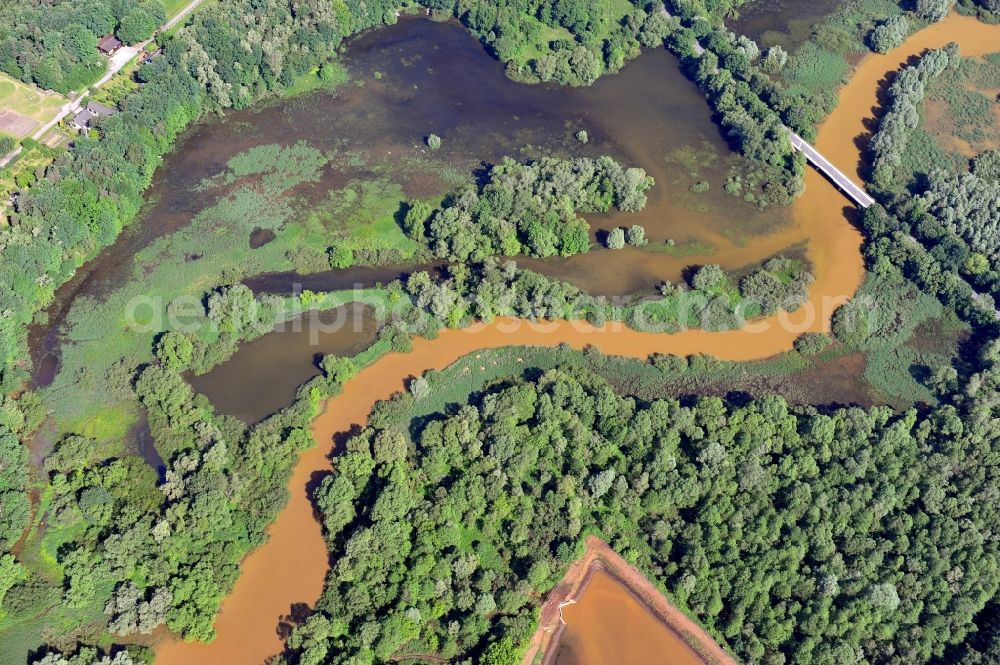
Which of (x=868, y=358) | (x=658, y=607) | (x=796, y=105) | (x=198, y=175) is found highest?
(x=796, y=105)

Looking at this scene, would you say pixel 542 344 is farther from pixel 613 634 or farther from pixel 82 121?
pixel 82 121

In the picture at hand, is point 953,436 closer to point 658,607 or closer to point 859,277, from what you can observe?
point 859,277

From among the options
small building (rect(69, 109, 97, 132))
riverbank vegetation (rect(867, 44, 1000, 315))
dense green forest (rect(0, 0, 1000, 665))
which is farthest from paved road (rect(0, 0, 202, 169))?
riverbank vegetation (rect(867, 44, 1000, 315))

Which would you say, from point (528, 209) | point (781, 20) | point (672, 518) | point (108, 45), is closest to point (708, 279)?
point (528, 209)

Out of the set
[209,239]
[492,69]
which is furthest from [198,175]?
[492,69]

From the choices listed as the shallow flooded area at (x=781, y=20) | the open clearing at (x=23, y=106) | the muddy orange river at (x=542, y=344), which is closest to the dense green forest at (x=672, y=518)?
the muddy orange river at (x=542, y=344)

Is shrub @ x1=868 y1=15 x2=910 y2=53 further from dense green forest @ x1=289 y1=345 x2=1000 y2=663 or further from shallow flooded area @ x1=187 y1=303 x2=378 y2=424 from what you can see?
shallow flooded area @ x1=187 y1=303 x2=378 y2=424
